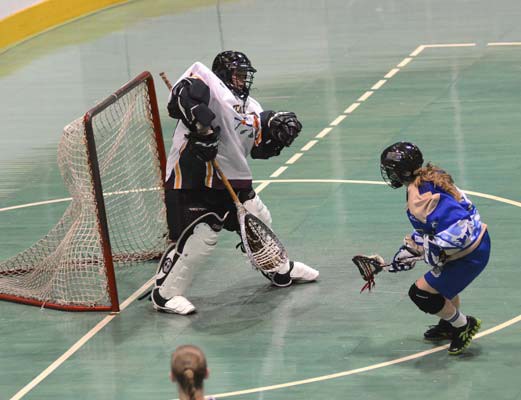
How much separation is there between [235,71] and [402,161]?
192 cm

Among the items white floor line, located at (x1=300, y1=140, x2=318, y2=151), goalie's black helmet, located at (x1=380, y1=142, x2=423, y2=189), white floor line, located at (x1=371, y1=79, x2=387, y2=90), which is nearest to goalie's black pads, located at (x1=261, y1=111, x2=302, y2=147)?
goalie's black helmet, located at (x1=380, y1=142, x2=423, y2=189)

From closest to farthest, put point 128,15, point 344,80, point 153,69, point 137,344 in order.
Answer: point 137,344 → point 344,80 → point 153,69 → point 128,15

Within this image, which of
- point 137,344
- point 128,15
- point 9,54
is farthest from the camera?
point 128,15

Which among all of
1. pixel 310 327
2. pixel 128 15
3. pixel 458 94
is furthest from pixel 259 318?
pixel 128 15

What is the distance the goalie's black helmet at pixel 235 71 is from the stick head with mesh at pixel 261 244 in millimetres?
888

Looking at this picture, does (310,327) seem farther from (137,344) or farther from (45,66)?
(45,66)

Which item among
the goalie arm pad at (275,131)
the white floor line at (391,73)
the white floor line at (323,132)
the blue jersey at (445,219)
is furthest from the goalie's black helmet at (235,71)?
the white floor line at (391,73)

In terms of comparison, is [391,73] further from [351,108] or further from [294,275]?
[294,275]

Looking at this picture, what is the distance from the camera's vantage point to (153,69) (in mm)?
18688

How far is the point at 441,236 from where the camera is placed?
8.98m

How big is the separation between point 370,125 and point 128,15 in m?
7.78

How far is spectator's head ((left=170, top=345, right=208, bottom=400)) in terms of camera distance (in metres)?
6.15

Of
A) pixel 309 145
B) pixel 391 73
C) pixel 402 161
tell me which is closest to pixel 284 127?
pixel 402 161

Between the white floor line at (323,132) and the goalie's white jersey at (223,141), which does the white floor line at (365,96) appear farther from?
the goalie's white jersey at (223,141)
